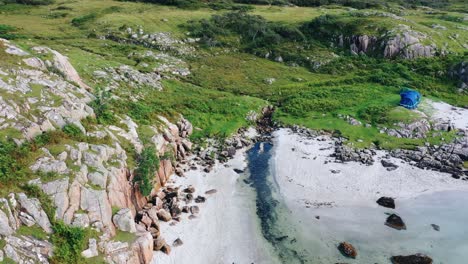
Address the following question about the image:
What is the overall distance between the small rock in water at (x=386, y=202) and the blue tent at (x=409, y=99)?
1331 inches

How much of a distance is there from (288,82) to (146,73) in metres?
40.0

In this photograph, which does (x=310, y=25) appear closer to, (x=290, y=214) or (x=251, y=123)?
(x=251, y=123)

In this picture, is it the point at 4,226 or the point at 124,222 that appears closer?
the point at 4,226

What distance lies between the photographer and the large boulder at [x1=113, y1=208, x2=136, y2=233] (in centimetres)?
4041

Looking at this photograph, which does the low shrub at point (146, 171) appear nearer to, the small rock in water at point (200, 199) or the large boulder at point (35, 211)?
the small rock in water at point (200, 199)

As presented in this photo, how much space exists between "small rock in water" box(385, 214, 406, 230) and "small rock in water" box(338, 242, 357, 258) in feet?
26.9

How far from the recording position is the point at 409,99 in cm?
7900

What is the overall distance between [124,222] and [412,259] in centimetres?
3477

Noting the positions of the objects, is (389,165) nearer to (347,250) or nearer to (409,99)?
(409,99)

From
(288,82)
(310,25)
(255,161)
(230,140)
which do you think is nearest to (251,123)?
(230,140)

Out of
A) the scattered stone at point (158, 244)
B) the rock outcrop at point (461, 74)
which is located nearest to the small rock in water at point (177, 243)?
the scattered stone at point (158, 244)

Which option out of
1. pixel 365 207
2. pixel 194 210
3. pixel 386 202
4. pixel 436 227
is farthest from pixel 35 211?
pixel 436 227

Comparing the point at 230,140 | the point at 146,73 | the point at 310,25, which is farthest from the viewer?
the point at 310,25

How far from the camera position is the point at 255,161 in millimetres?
65125
